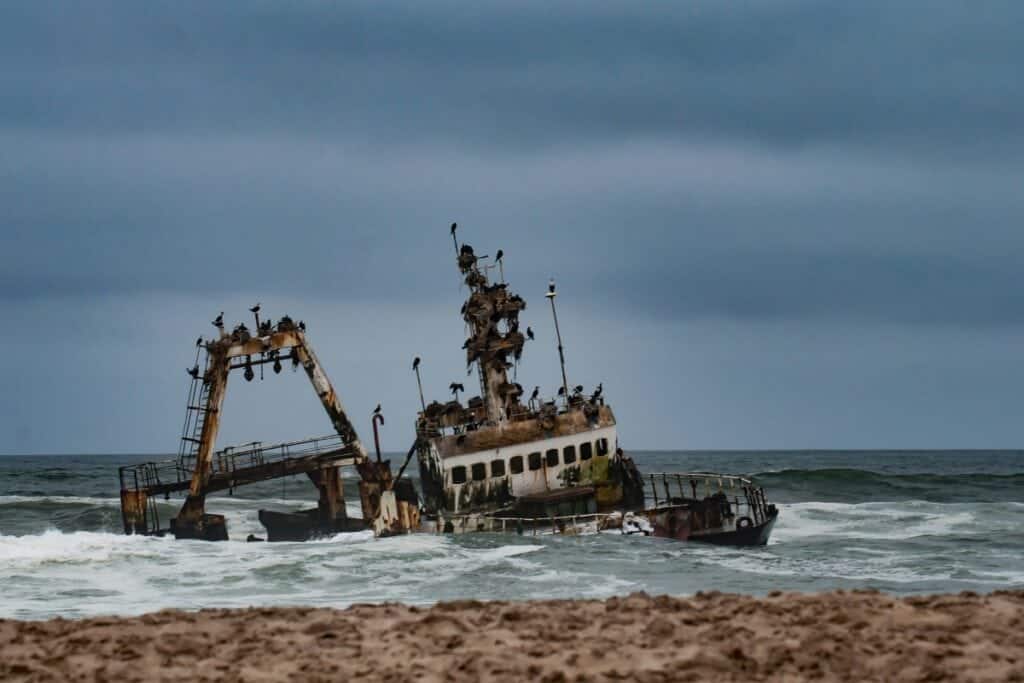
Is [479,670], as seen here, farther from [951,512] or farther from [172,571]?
[951,512]

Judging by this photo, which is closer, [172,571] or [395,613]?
[395,613]

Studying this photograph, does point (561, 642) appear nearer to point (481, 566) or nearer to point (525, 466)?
point (481, 566)

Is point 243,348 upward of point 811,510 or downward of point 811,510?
upward

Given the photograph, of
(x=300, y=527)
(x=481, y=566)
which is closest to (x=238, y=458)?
(x=300, y=527)

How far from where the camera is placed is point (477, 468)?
3956cm

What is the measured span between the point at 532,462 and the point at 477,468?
1666mm

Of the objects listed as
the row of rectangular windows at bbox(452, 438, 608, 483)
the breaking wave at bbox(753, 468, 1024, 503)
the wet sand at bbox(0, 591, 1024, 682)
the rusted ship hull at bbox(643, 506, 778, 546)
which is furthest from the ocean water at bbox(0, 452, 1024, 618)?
the breaking wave at bbox(753, 468, 1024, 503)

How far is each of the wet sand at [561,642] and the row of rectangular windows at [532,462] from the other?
24.7 metres

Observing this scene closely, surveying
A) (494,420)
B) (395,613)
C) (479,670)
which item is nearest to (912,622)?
(479,670)

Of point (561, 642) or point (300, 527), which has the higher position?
point (300, 527)

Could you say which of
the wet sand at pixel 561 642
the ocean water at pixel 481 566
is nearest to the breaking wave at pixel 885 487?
the ocean water at pixel 481 566

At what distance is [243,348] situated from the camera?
40.3 m

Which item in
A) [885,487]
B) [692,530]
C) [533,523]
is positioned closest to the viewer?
[692,530]

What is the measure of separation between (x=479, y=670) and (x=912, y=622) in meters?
4.33
